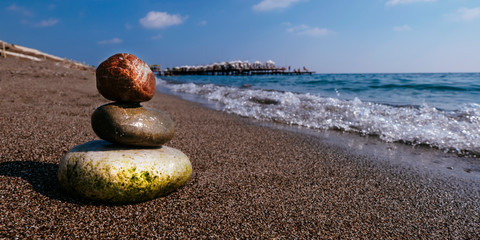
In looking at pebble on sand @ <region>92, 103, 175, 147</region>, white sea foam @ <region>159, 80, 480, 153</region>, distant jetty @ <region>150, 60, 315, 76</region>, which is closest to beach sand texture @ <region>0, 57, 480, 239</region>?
pebble on sand @ <region>92, 103, 175, 147</region>

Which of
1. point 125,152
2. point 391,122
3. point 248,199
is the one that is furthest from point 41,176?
point 391,122

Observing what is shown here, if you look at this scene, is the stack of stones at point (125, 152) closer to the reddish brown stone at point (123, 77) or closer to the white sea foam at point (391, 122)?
the reddish brown stone at point (123, 77)

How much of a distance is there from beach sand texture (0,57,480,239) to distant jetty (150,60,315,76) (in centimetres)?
6092

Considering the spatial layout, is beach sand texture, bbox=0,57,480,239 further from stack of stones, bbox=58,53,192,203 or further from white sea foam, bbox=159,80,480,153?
white sea foam, bbox=159,80,480,153

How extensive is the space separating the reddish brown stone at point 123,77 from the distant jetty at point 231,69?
6182 centimetres

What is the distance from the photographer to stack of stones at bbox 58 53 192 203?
2.06 m

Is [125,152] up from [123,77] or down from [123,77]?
down

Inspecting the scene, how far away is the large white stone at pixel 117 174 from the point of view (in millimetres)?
2047

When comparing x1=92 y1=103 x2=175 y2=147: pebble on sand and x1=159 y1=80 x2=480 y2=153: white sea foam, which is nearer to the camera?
x1=92 y1=103 x2=175 y2=147: pebble on sand

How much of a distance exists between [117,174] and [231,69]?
63.3m

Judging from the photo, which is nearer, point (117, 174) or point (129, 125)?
point (117, 174)

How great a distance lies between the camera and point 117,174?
2066mm

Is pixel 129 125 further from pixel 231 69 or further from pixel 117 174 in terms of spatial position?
pixel 231 69

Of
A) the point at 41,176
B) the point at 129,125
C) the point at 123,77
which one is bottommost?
the point at 41,176
